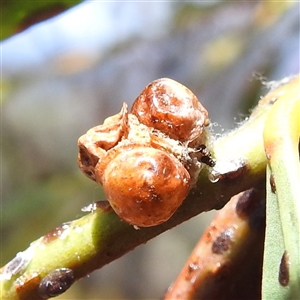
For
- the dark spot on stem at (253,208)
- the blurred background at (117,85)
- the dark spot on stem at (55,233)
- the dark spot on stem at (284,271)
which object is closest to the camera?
the dark spot on stem at (284,271)

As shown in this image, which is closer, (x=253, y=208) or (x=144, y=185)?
(x=144, y=185)

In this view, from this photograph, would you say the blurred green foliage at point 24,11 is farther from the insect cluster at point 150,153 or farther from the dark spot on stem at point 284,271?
the dark spot on stem at point 284,271

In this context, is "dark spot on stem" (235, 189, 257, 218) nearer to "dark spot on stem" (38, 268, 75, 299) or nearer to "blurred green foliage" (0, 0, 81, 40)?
"dark spot on stem" (38, 268, 75, 299)

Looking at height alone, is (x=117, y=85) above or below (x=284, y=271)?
below

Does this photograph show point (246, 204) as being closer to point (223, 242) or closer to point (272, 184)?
point (223, 242)

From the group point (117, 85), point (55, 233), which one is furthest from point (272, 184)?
point (117, 85)

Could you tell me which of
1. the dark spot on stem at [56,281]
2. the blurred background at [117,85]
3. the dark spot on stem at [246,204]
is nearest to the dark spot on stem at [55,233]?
the dark spot on stem at [56,281]

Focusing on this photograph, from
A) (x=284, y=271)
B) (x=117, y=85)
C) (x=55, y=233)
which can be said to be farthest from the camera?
(x=117, y=85)

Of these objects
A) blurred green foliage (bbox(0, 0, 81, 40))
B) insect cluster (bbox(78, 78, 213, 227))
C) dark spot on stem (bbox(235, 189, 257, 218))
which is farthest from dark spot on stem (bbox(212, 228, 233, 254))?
blurred green foliage (bbox(0, 0, 81, 40))

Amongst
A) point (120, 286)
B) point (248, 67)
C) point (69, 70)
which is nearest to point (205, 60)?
point (248, 67)
